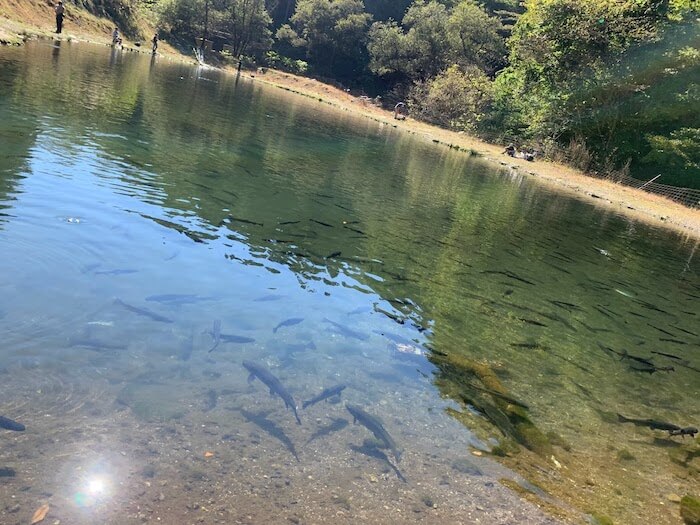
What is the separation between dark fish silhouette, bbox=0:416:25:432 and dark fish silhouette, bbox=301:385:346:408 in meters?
2.95

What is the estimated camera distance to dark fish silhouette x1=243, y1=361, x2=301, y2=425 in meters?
6.53

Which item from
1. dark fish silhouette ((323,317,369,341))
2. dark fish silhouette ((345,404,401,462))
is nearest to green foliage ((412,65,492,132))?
dark fish silhouette ((323,317,369,341))

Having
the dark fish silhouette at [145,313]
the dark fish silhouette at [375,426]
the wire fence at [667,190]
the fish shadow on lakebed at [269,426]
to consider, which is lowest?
the dark fish silhouette at [145,313]

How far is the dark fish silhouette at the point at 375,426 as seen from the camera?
6.13m

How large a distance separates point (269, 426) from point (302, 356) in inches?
72.1

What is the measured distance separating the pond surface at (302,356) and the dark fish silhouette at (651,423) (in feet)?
0.23

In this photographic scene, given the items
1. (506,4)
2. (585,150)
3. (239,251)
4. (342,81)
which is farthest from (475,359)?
(506,4)

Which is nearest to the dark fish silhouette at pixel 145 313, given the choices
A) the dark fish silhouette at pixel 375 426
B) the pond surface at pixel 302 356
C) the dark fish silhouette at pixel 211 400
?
the pond surface at pixel 302 356

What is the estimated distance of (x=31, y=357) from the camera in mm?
6176

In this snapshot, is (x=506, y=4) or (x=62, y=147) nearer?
(x=62, y=147)

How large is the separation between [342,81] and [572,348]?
9867 centimetres

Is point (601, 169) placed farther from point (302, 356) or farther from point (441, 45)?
point (441, 45)

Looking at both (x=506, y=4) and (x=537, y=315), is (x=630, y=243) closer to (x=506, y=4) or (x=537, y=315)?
(x=537, y=315)

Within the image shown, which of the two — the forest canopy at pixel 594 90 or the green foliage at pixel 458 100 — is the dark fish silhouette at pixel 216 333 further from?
the green foliage at pixel 458 100
